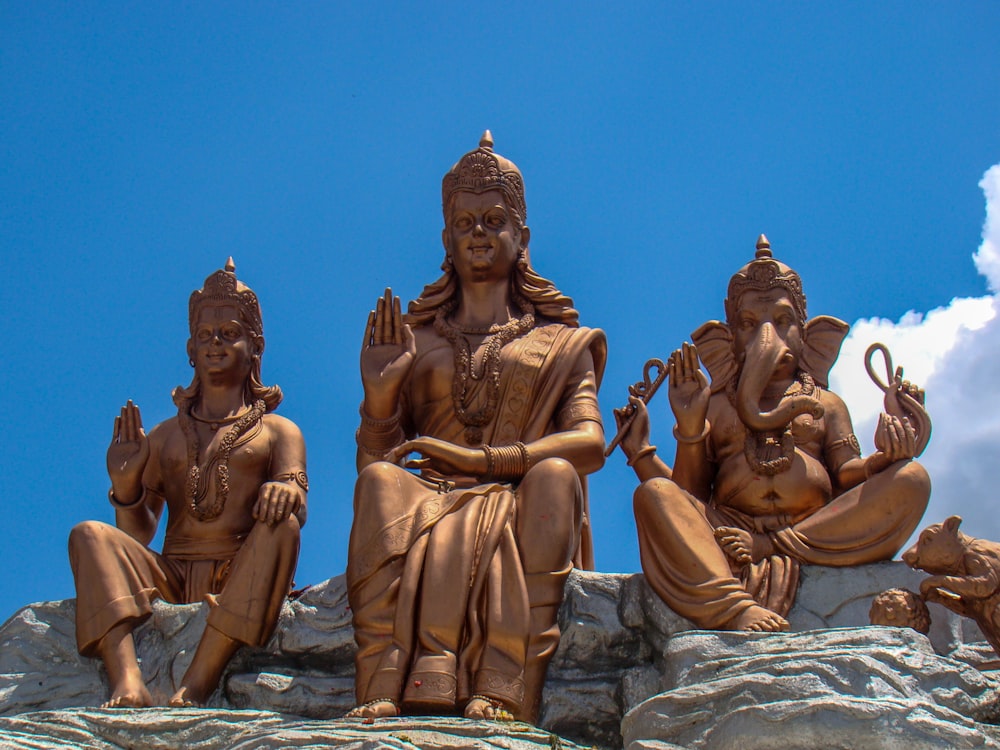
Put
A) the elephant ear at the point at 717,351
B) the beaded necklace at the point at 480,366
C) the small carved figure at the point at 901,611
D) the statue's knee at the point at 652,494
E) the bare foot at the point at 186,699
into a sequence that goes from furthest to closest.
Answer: the elephant ear at the point at 717,351 < the beaded necklace at the point at 480,366 < the statue's knee at the point at 652,494 < the bare foot at the point at 186,699 < the small carved figure at the point at 901,611

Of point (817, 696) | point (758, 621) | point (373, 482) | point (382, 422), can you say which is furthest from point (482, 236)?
point (817, 696)

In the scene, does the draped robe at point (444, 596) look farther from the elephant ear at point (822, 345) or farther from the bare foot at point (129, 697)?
the elephant ear at point (822, 345)

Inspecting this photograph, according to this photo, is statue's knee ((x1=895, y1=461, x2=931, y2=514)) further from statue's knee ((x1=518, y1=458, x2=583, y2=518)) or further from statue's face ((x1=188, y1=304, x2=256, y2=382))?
statue's face ((x1=188, y1=304, x2=256, y2=382))

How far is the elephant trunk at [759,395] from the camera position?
915 centimetres

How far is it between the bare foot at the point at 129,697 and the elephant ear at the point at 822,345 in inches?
159

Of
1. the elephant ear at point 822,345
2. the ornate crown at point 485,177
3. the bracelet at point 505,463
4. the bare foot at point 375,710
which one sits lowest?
the bare foot at point 375,710

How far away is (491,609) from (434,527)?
531 millimetres

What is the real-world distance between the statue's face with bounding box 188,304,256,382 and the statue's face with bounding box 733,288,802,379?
2788 mm

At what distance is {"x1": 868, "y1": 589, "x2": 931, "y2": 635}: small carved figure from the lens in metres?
7.81

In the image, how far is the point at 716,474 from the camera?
931cm

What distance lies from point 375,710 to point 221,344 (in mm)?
2878

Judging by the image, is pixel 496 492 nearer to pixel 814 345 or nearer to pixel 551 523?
pixel 551 523

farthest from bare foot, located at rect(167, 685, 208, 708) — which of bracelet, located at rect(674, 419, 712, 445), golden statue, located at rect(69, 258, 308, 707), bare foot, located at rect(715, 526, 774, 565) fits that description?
bracelet, located at rect(674, 419, 712, 445)

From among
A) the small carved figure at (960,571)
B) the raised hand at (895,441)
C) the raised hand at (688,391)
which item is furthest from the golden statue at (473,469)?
the small carved figure at (960,571)
